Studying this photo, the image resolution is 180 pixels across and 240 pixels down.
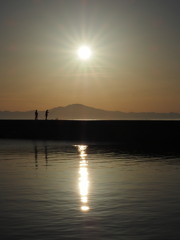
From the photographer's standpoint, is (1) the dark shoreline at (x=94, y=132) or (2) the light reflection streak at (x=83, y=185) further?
(1) the dark shoreline at (x=94, y=132)

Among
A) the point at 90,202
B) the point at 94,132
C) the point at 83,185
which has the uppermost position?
the point at 94,132

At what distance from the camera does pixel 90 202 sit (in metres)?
17.6

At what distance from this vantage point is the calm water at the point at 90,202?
13312mm

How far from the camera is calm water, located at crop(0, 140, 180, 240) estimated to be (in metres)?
13.3

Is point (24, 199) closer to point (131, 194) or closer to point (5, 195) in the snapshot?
point (5, 195)

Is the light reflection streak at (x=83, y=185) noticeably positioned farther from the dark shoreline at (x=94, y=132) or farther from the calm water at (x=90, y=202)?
the dark shoreline at (x=94, y=132)

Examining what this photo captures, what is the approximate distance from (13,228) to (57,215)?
6.49ft

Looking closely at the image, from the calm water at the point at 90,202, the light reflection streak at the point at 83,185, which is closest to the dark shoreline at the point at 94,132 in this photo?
the light reflection streak at the point at 83,185

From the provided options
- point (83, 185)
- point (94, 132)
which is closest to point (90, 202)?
point (83, 185)

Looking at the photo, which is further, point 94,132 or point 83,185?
point 94,132

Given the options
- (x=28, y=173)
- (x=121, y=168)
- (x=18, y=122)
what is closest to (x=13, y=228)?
(x=28, y=173)

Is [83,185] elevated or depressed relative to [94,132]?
depressed

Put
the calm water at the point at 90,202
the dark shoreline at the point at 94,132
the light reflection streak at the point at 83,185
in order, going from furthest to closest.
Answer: the dark shoreline at the point at 94,132
the light reflection streak at the point at 83,185
the calm water at the point at 90,202

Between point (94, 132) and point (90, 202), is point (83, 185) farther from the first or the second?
point (94, 132)
